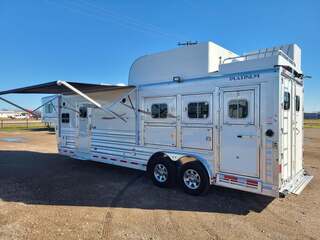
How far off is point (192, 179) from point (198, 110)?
156cm

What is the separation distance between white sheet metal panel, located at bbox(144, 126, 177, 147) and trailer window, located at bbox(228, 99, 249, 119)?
155 centimetres

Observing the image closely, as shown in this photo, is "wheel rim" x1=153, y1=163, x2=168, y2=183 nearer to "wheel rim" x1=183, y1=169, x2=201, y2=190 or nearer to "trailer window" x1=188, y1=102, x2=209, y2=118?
"wheel rim" x1=183, y1=169, x2=201, y2=190

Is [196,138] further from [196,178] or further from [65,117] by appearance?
[65,117]

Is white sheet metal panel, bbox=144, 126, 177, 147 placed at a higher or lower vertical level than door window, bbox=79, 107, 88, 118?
lower

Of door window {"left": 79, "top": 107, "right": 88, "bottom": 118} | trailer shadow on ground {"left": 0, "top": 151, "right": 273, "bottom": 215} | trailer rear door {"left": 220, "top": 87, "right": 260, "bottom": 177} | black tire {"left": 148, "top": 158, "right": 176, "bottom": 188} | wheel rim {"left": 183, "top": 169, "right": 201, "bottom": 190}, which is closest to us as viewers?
trailer rear door {"left": 220, "top": 87, "right": 260, "bottom": 177}

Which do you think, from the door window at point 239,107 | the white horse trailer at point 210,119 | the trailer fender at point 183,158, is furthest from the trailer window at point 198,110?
the trailer fender at point 183,158

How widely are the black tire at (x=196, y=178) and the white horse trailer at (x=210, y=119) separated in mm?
22

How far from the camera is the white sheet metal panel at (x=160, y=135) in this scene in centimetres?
630

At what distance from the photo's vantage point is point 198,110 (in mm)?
5812

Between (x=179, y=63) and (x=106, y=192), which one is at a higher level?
(x=179, y=63)

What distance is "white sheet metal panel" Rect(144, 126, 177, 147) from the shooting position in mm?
6304

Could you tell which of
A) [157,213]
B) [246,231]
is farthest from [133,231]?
[246,231]

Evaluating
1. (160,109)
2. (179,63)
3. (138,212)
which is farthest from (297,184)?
(179,63)

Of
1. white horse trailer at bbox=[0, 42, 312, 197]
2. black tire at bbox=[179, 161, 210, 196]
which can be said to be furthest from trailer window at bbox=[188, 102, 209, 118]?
black tire at bbox=[179, 161, 210, 196]
